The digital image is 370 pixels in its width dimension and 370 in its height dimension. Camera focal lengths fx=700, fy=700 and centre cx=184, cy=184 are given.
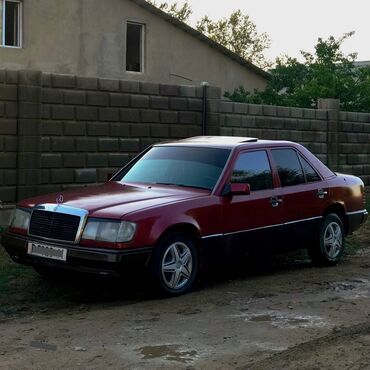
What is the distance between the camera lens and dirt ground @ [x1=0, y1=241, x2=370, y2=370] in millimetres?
4891

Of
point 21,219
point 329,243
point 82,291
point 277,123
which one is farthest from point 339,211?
point 277,123

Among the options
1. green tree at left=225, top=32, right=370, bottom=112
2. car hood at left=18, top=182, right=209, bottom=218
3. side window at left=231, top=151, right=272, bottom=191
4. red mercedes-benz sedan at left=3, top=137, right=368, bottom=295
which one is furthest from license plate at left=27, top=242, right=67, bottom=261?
green tree at left=225, top=32, right=370, bottom=112

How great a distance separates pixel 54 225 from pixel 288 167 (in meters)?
3.05

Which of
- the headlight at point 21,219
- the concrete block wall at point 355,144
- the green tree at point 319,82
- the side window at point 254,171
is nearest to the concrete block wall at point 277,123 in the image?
the concrete block wall at point 355,144

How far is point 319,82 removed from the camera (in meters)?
19.5

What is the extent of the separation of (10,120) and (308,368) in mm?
6751

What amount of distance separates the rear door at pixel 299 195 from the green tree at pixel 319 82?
1025cm

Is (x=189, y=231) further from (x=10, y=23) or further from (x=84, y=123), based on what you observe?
(x=10, y=23)

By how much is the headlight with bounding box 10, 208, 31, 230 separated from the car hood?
8cm

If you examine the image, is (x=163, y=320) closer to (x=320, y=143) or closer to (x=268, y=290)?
(x=268, y=290)

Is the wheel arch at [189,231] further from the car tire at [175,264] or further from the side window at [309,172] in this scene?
the side window at [309,172]

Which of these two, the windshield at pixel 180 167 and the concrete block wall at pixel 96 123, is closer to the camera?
the windshield at pixel 180 167

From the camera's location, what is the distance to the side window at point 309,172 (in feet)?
28.1

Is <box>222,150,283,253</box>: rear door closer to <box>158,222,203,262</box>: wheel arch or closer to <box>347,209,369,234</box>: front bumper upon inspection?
<box>158,222,203,262</box>: wheel arch
